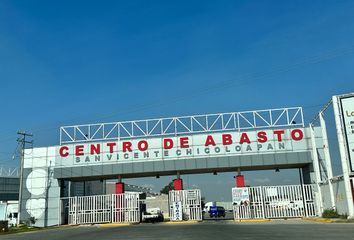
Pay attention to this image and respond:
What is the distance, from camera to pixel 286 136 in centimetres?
3984

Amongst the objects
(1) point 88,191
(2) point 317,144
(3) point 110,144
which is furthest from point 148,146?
(1) point 88,191

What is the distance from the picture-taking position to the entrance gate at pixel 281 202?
36000 mm

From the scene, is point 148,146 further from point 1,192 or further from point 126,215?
point 1,192

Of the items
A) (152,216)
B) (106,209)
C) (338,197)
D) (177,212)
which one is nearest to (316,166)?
(338,197)

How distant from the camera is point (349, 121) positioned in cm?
2653

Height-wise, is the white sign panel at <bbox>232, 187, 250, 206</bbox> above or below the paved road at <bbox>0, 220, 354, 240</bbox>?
above

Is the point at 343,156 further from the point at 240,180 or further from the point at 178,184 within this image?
the point at 178,184

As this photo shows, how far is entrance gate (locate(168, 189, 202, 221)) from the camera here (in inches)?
1502

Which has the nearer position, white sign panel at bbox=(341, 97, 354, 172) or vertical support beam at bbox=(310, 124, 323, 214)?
white sign panel at bbox=(341, 97, 354, 172)

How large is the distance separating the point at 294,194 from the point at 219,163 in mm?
7798

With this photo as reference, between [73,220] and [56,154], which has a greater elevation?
[56,154]

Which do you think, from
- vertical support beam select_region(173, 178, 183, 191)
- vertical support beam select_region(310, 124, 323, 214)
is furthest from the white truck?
vertical support beam select_region(310, 124, 323, 214)

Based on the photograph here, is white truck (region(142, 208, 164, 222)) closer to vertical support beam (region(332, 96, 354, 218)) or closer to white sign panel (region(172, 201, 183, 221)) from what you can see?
white sign panel (region(172, 201, 183, 221))

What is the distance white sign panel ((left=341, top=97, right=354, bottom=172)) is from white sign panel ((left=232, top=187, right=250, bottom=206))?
12462mm
